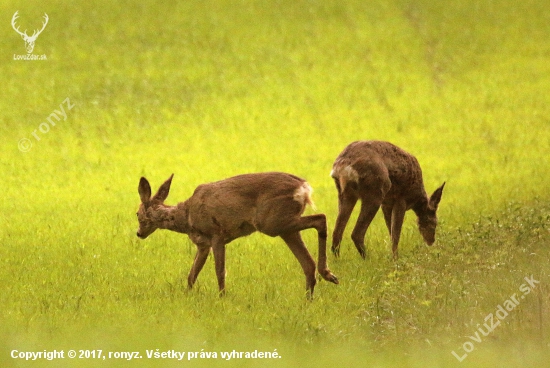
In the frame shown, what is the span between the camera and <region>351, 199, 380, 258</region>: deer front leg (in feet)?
43.3

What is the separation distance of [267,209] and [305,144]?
14.5 m

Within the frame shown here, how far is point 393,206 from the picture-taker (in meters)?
14.1

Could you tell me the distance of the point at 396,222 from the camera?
1378cm

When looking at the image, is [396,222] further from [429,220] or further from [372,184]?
[372,184]

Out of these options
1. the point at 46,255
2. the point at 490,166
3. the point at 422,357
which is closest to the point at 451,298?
the point at 422,357

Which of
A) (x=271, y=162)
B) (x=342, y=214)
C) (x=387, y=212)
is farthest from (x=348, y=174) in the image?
(x=271, y=162)

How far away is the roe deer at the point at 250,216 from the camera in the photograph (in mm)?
10930

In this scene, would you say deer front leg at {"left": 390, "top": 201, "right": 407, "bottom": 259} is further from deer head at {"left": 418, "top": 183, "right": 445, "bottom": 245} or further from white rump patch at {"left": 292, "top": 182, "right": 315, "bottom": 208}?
white rump patch at {"left": 292, "top": 182, "right": 315, "bottom": 208}

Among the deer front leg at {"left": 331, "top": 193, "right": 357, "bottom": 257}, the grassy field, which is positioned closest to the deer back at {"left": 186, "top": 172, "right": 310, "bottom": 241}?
the grassy field

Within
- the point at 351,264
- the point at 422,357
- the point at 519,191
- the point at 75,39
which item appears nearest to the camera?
the point at 422,357

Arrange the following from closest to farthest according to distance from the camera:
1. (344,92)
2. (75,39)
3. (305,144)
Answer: (305,144) → (344,92) → (75,39)


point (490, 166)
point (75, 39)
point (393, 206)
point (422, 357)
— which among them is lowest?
point (422, 357)

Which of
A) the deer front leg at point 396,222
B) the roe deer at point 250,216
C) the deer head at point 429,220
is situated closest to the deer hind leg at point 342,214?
the deer front leg at point 396,222

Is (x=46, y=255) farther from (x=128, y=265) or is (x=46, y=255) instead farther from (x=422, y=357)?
(x=422, y=357)
